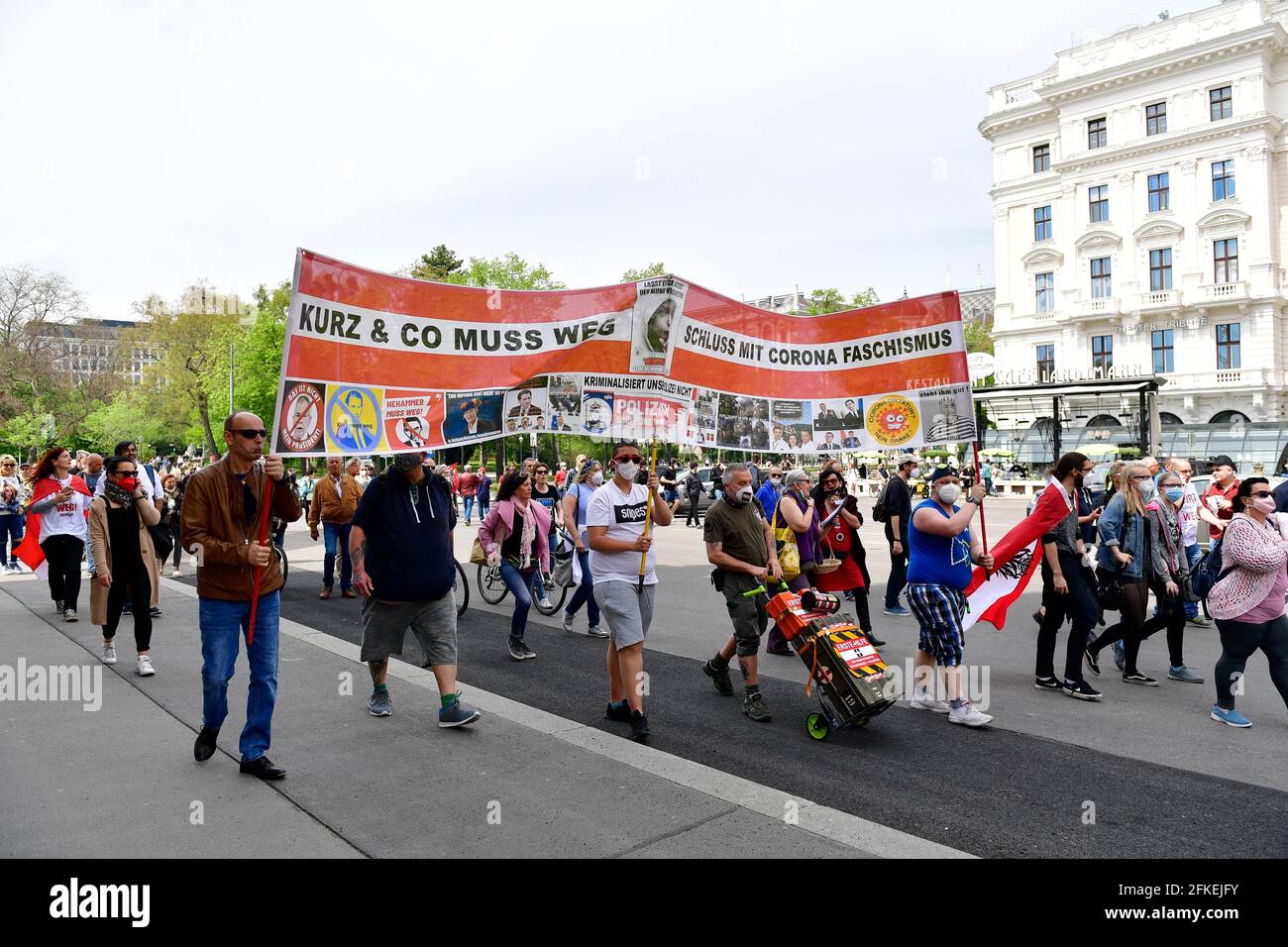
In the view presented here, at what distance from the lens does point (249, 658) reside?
4695 mm

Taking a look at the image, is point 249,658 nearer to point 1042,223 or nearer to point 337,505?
point 337,505

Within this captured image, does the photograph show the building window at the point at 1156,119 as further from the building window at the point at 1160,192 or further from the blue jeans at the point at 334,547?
the blue jeans at the point at 334,547

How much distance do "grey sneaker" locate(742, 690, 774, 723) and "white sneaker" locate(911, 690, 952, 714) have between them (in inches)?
43.0

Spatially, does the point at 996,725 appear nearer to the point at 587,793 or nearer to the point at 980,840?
the point at 980,840

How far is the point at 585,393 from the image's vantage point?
5844 mm

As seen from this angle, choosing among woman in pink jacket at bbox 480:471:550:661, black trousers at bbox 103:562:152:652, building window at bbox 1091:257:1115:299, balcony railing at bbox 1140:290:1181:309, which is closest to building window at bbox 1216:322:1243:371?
balcony railing at bbox 1140:290:1181:309

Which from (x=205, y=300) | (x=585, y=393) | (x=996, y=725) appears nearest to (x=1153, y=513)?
(x=996, y=725)

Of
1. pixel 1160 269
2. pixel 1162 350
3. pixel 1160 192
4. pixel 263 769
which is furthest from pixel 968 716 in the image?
pixel 1160 192

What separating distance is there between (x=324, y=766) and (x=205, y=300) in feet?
230

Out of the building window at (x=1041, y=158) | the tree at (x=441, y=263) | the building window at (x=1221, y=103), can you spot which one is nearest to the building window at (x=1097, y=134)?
the building window at (x=1041, y=158)

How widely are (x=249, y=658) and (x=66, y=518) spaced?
636 cm

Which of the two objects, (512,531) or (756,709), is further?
(512,531)
